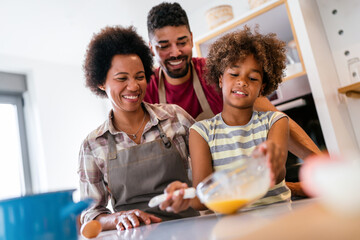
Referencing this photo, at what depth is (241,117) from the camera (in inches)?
45.9

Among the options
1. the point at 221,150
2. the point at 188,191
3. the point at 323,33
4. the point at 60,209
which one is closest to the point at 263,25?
the point at 323,33

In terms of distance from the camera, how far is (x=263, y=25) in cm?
239

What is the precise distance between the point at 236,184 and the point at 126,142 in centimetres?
69

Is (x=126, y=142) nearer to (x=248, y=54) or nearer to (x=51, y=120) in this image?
(x=248, y=54)

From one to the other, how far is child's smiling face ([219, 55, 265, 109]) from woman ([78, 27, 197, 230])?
0.23m

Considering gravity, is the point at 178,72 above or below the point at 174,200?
above

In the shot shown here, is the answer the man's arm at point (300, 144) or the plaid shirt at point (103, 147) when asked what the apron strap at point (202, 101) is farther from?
the man's arm at point (300, 144)

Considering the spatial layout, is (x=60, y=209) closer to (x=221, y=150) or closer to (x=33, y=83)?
(x=221, y=150)

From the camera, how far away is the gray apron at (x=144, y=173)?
1.14m

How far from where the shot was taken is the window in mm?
3348

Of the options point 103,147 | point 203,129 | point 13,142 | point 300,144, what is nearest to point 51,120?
point 13,142

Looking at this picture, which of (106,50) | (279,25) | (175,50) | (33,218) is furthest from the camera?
(279,25)

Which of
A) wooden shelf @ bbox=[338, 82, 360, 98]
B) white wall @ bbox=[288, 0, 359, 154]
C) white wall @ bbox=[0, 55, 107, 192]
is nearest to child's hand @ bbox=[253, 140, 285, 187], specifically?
white wall @ bbox=[288, 0, 359, 154]

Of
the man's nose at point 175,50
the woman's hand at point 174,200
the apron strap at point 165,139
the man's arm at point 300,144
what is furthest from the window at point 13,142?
the woman's hand at point 174,200
